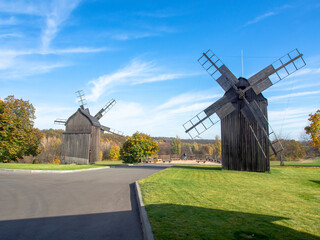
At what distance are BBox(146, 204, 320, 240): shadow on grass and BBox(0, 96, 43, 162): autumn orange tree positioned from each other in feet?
97.3

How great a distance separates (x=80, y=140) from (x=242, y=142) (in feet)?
79.8

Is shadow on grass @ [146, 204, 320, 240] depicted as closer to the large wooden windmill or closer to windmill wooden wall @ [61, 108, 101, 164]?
the large wooden windmill

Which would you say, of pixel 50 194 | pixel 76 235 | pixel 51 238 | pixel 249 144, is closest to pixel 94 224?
pixel 76 235

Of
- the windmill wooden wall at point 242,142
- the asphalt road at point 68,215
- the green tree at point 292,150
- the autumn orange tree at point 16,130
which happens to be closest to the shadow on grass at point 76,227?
the asphalt road at point 68,215

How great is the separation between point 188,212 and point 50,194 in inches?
227

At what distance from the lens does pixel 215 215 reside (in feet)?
18.6

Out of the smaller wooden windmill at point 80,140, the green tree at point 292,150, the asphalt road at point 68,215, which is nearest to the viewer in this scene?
the asphalt road at point 68,215

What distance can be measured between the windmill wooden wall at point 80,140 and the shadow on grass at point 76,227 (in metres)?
29.8

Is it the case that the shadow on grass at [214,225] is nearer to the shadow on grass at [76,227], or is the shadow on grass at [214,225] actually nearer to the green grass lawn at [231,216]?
the green grass lawn at [231,216]

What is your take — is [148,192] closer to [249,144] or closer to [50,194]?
[50,194]

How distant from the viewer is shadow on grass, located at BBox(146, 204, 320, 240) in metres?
4.30

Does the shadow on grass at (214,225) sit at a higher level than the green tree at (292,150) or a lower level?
lower

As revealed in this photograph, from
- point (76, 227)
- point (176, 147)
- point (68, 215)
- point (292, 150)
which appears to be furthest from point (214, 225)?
point (176, 147)

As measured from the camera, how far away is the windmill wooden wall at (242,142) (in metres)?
18.9
